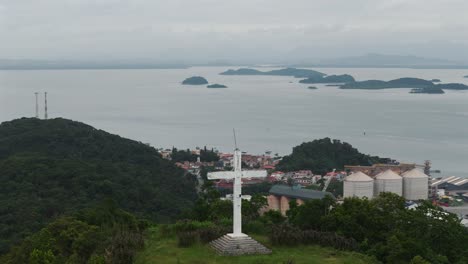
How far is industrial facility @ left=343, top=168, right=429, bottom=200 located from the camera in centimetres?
3008

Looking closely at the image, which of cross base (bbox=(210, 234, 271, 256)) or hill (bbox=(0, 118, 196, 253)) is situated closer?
cross base (bbox=(210, 234, 271, 256))

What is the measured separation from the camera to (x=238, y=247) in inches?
464

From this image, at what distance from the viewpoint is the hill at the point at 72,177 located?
25.6 metres

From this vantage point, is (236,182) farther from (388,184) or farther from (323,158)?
(323,158)

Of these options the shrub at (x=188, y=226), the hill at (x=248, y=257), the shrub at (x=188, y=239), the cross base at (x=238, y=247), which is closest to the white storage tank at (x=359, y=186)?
the shrub at (x=188, y=226)

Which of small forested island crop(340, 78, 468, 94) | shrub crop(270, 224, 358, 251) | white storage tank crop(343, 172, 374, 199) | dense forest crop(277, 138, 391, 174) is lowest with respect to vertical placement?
dense forest crop(277, 138, 391, 174)

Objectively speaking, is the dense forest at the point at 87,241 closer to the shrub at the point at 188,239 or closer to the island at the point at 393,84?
the shrub at the point at 188,239

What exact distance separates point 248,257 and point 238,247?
344 mm

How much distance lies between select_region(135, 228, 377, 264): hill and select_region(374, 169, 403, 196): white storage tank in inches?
→ 750

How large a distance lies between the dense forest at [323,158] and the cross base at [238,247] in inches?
1254

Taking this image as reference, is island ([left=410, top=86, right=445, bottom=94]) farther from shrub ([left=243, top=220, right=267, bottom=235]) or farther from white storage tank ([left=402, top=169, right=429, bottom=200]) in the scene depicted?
shrub ([left=243, top=220, right=267, bottom=235])

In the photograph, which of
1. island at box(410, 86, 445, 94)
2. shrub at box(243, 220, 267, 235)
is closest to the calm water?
island at box(410, 86, 445, 94)

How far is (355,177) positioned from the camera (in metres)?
30.3

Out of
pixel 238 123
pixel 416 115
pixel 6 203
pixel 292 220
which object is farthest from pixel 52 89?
pixel 292 220
